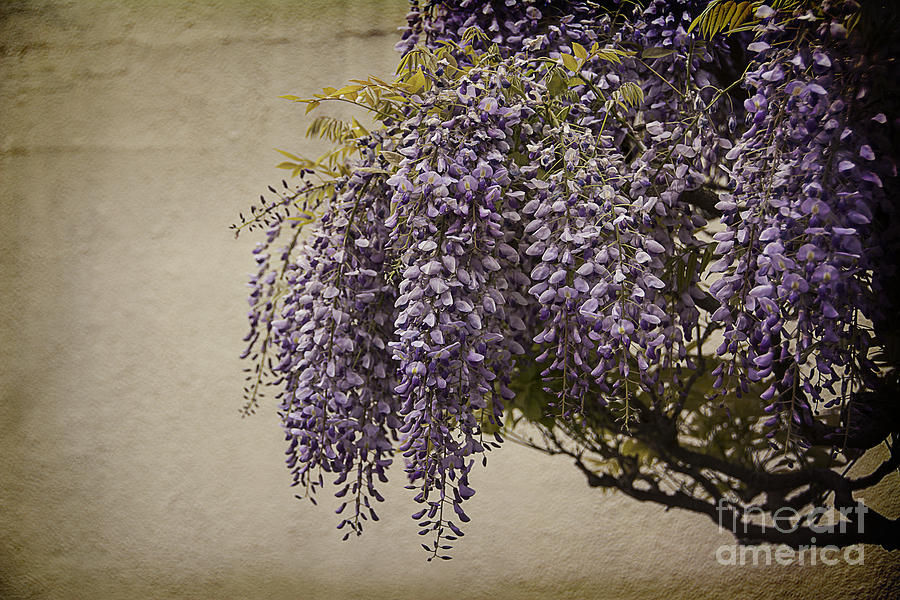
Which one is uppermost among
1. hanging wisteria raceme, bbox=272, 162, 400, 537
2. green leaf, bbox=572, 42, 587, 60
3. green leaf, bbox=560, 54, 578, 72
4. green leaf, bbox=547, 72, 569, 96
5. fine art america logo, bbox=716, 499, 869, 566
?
green leaf, bbox=547, 72, 569, 96

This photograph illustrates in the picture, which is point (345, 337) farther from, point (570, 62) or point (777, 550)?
point (777, 550)

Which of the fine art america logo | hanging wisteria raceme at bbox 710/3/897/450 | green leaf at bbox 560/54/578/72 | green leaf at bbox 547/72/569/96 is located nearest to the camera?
hanging wisteria raceme at bbox 710/3/897/450

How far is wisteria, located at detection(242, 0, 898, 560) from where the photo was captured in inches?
35.0

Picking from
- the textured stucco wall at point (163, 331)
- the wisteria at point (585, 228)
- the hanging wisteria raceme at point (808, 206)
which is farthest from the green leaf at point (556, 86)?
the textured stucco wall at point (163, 331)

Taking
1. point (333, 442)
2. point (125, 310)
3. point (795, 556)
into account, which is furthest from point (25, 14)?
point (795, 556)

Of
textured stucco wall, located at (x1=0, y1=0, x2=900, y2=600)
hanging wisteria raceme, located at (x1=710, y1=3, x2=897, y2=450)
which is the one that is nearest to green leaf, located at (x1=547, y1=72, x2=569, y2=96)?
hanging wisteria raceme, located at (x1=710, y1=3, x2=897, y2=450)

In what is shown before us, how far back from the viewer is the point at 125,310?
2.27 metres

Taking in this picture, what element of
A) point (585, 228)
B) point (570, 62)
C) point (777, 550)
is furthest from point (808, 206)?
point (777, 550)

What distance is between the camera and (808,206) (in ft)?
2.82

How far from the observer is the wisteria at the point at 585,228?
888 mm

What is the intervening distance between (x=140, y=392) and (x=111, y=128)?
92 centimetres

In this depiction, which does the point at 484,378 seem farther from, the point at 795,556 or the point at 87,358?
the point at 87,358

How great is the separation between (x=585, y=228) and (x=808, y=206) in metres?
0.29

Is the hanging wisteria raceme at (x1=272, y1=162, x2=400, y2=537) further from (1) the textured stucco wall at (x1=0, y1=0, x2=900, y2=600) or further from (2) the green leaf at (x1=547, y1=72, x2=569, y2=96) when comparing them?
(1) the textured stucco wall at (x1=0, y1=0, x2=900, y2=600)
